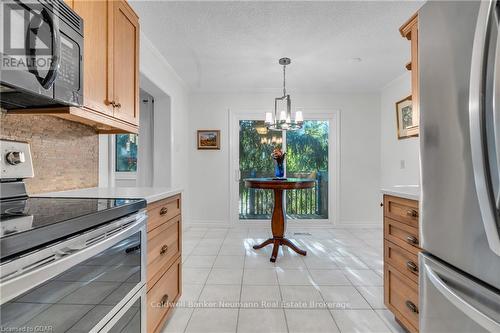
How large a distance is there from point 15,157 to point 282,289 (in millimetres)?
2014

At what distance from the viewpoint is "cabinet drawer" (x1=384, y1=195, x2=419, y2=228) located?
1409 mm

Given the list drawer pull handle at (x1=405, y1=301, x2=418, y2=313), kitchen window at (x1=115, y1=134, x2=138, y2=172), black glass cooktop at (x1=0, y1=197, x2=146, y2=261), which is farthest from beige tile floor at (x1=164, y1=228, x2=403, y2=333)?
kitchen window at (x1=115, y1=134, x2=138, y2=172)

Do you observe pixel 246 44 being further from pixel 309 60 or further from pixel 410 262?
pixel 410 262

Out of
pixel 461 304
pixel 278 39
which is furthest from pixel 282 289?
pixel 278 39

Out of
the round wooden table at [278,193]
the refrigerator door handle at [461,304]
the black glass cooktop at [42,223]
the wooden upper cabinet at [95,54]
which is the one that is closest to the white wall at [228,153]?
the round wooden table at [278,193]

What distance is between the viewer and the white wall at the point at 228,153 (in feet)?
14.6

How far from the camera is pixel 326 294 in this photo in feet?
6.86

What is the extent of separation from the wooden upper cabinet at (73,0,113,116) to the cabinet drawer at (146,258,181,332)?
1055 mm

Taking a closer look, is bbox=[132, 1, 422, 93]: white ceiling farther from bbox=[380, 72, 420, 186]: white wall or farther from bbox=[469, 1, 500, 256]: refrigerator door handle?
bbox=[469, 1, 500, 256]: refrigerator door handle

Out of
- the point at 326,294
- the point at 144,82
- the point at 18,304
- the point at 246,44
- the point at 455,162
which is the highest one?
the point at 246,44

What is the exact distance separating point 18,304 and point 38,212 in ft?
1.15

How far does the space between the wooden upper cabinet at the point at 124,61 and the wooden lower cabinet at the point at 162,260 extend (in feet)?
2.21

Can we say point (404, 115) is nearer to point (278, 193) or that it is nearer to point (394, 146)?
point (394, 146)

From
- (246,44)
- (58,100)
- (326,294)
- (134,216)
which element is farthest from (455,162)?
(246,44)
